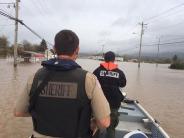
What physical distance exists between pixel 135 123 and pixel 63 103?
6.26 meters

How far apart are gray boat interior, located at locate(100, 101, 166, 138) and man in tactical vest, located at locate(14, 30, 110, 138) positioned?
4.33m

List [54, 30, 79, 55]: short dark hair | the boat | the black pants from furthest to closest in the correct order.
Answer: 1. the boat
2. the black pants
3. [54, 30, 79, 55]: short dark hair

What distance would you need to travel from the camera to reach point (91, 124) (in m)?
3.38

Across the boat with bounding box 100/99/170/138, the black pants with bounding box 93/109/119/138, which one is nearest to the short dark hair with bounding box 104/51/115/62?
the black pants with bounding box 93/109/119/138

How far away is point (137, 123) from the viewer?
30.5ft

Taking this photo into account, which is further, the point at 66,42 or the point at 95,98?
the point at 66,42

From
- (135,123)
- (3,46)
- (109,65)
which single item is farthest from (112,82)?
(3,46)

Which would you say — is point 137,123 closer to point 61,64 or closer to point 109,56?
A: point 109,56

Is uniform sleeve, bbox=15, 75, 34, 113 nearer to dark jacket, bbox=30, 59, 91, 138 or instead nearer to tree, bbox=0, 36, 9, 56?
dark jacket, bbox=30, 59, 91, 138

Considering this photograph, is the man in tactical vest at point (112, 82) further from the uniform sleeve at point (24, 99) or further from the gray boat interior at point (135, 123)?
the uniform sleeve at point (24, 99)

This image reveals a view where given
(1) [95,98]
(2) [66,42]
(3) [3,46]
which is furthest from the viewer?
(3) [3,46]

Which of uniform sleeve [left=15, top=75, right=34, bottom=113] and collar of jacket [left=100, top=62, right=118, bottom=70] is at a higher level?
collar of jacket [left=100, top=62, right=118, bottom=70]

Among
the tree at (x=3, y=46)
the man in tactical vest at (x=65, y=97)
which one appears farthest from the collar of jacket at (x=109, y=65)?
the tree at (x=3, y=46)

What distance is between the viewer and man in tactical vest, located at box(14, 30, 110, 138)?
129 inches
